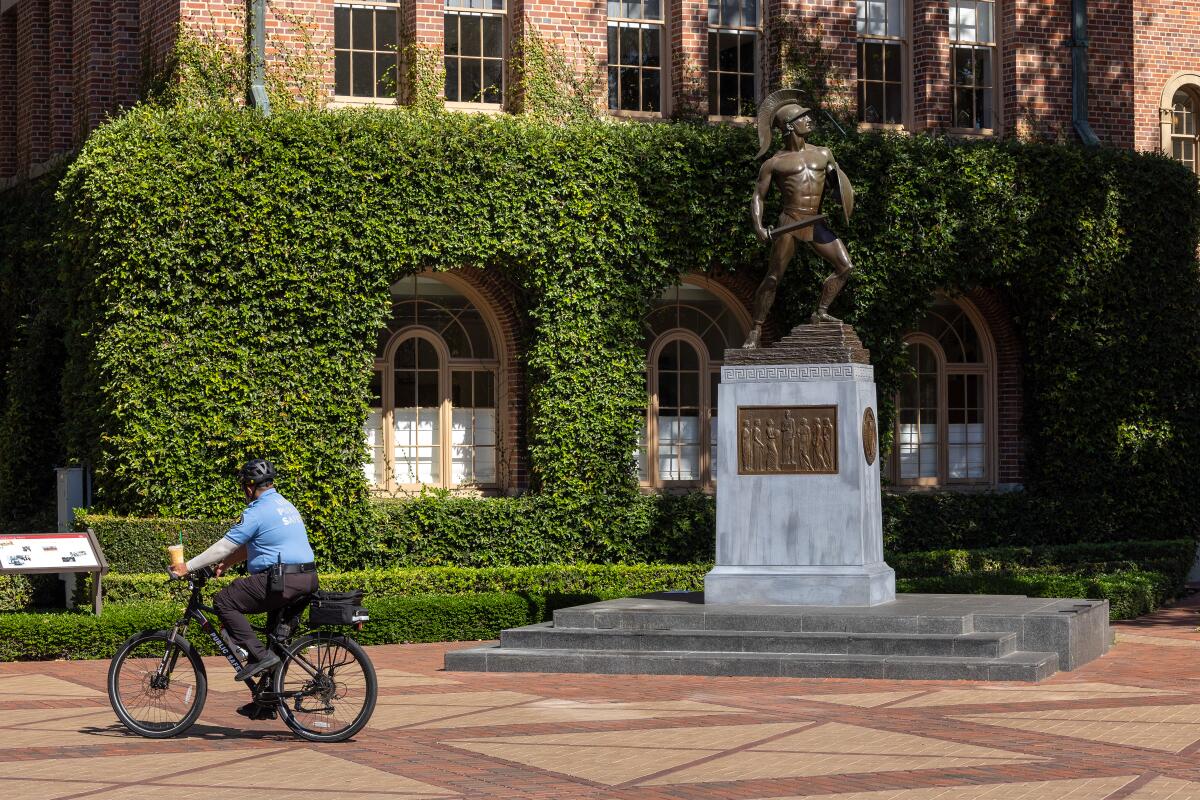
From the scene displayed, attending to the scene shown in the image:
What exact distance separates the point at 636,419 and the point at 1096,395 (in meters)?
6.62

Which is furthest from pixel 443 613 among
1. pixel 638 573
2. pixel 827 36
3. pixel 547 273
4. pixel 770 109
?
pixel 827 36

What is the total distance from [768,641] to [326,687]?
189 inches

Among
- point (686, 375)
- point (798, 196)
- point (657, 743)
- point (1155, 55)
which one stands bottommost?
point (657, 743)

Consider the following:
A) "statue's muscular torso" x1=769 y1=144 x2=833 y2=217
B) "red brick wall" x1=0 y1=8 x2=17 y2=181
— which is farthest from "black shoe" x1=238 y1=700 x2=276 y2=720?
"red brick wall" x1=0 y1=8 x2=17 y2=181

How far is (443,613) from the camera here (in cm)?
1711

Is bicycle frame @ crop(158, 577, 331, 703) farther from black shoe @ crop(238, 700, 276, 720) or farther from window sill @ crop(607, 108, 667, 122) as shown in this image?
window sill @ crop(607, 108, 667, 122)

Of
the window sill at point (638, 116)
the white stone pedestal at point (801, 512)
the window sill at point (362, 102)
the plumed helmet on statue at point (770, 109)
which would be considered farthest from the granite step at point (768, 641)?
the window sill at point (638, 116)

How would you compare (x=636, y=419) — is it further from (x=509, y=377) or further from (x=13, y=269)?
(x=13, y=269)

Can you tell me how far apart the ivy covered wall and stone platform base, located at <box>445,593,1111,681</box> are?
5.72 metres

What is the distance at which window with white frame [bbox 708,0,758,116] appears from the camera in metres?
22.6

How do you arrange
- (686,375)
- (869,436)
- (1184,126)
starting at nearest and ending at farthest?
(869,436), (686,375), (1184,126)

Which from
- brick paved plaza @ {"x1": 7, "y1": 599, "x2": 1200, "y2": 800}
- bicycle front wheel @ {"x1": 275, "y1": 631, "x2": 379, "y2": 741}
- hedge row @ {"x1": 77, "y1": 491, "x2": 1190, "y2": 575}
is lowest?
brick paved plaza @ {"x1": 7, "y1": 599, "x2": 1200, "y2": 800}

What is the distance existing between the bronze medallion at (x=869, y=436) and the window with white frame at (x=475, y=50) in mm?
8149

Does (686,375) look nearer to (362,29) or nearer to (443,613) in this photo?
(362,29)
